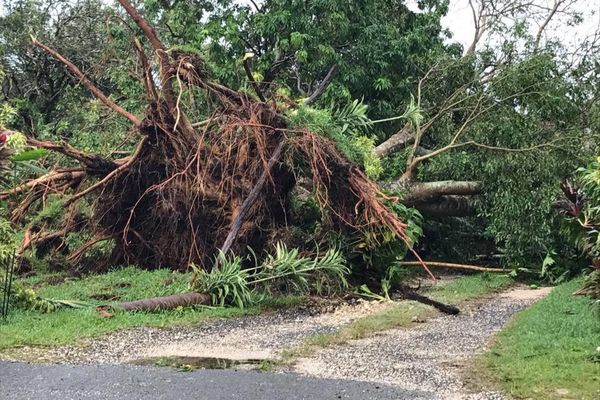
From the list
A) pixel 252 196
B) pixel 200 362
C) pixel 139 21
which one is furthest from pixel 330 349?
pixel 139 21

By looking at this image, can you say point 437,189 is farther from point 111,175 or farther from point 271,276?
point 111,175

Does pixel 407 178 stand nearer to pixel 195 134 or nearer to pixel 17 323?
pixel 195 134

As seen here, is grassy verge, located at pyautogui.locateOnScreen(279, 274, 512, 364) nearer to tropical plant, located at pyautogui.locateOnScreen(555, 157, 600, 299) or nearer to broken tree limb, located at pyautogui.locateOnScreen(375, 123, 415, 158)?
tropical plant, located at pyautogui.locateOnScreen(555, 157, 600, 299)

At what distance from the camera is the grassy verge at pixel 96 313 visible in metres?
6.84

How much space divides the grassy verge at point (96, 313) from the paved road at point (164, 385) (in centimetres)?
124

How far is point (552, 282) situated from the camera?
13578mm

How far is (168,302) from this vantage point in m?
8.72

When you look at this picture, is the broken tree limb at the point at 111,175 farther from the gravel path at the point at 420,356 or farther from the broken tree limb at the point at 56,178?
the gravel path at the point at 420,356

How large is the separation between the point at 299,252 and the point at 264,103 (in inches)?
98.4

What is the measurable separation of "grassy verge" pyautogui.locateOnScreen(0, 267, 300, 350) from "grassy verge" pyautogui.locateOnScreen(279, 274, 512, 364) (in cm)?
158

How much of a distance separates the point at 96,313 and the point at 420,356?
3932mm


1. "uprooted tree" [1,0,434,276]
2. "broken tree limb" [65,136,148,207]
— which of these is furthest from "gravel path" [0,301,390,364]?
"broken tree limb" [65,136,148,207]

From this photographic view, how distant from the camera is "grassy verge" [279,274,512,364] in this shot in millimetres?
7102

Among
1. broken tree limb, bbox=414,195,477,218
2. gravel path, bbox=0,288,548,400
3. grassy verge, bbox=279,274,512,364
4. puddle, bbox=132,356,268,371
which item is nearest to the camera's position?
gravel path, bbox=0,288,548,400
